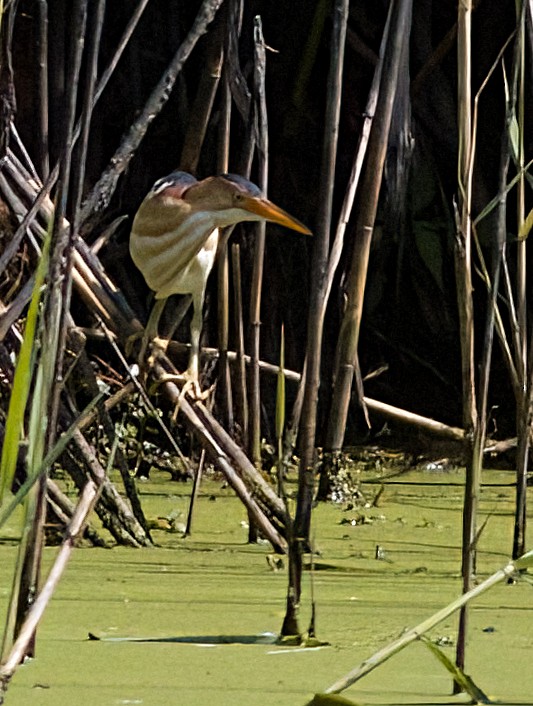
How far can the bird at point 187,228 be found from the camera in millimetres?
2740

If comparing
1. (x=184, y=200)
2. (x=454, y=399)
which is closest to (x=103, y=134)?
(x=184, y=200)

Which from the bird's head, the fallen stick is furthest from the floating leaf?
the bird's head

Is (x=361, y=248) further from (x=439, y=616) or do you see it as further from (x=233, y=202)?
(x=439, y=616)

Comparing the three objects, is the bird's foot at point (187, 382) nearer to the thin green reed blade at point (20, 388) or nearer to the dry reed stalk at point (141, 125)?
the dry reed stalk at point (141, 125)

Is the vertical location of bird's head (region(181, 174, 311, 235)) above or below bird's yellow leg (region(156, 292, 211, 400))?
above

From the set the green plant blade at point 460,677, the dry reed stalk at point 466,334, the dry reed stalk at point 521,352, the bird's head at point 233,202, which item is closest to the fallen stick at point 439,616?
the green plant blade at point 460,677

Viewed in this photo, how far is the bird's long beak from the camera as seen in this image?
262 centimetres

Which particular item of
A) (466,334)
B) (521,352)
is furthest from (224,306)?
(466,334)

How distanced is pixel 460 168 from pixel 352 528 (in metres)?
1.32

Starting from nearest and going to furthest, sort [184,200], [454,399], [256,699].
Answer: [256,699] → [184,200] → [454,399]

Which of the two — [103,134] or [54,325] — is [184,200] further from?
[54,325]

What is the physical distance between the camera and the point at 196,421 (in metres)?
2.33

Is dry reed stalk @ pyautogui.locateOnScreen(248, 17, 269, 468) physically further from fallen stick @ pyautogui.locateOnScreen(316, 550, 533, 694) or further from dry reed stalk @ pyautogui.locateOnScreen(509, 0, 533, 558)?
fallen stick @ pyautogui.locateOnScreen(316, 550, 533, 694)

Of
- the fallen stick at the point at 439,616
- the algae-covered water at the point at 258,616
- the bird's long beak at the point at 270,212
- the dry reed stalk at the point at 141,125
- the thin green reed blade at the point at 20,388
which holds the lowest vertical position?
the algae-covered water at the point at 258,616
